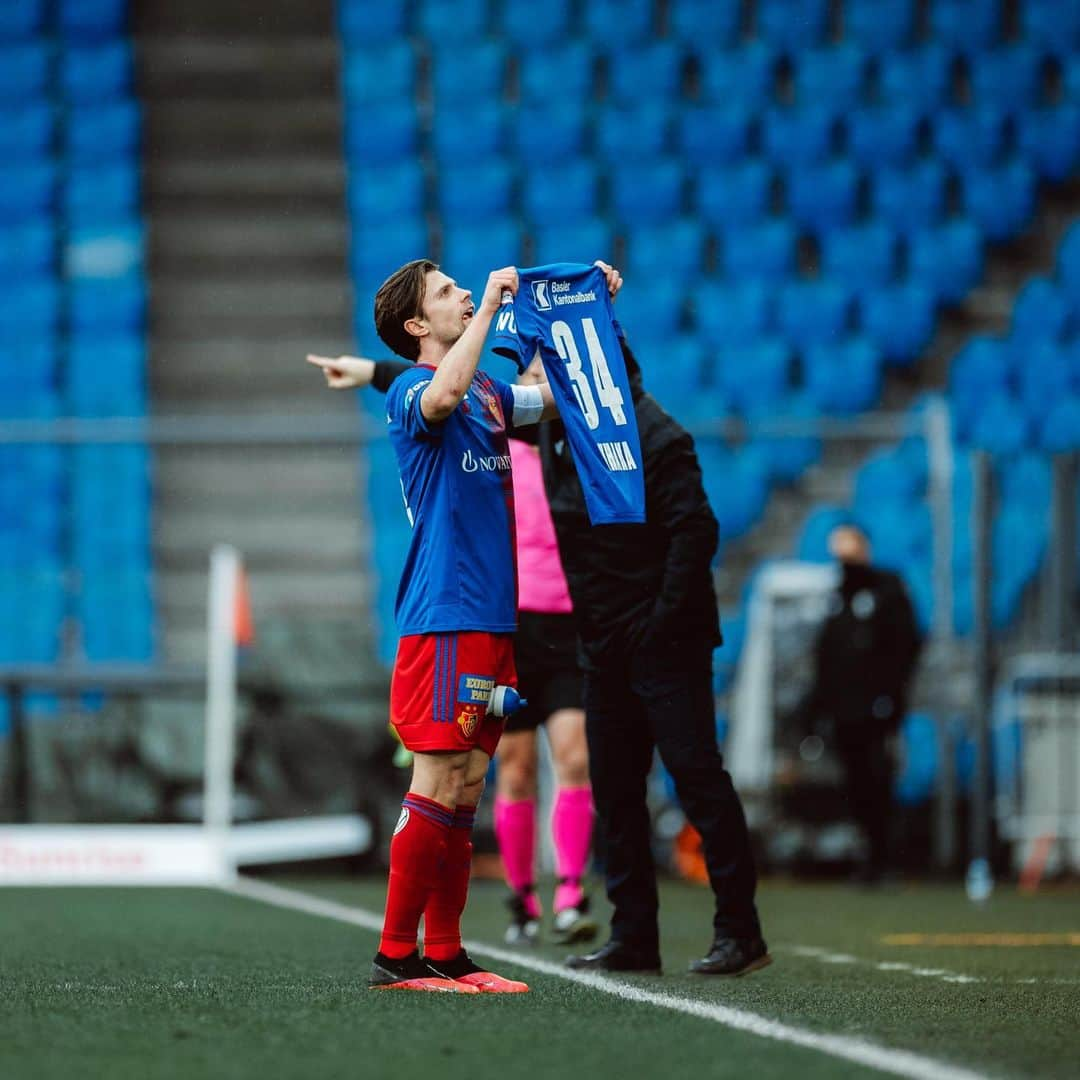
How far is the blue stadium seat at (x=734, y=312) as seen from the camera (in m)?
12.5

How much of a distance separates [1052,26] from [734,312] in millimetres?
2990

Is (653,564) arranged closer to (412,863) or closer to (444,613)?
(444,613)

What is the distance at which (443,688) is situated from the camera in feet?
12.9

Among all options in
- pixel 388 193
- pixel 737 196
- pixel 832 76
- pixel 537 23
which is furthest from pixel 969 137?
pixel 388 193

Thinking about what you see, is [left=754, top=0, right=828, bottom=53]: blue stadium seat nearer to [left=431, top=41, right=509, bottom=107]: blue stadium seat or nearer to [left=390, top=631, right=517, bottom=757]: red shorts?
[left=431, top=41, right=509, bottom=107]: blue stadium seat

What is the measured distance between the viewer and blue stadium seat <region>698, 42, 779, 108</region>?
13.1m

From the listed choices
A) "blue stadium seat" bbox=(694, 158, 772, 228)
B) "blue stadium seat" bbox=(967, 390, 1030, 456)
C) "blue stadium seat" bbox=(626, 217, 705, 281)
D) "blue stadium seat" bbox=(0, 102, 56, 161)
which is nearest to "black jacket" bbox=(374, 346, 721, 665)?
"blue stadium seat" bbox=(967, 390, 1030, 456)

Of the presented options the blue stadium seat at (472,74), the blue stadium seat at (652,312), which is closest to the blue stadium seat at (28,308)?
the blue stadium seat at (472,74)

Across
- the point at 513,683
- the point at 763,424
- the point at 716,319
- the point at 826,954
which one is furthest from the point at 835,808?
the point at 513,683

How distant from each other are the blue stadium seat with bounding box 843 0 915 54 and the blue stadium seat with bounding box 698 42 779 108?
573mm

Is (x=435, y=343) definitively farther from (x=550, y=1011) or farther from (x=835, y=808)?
(x=835, y=808)

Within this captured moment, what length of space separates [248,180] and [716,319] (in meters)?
3.57

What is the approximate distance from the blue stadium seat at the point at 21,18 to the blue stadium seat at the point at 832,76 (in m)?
5.10

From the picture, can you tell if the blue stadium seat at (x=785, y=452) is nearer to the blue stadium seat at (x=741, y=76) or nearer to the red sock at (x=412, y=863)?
the blue stadium seat at (x=741, y=76)
